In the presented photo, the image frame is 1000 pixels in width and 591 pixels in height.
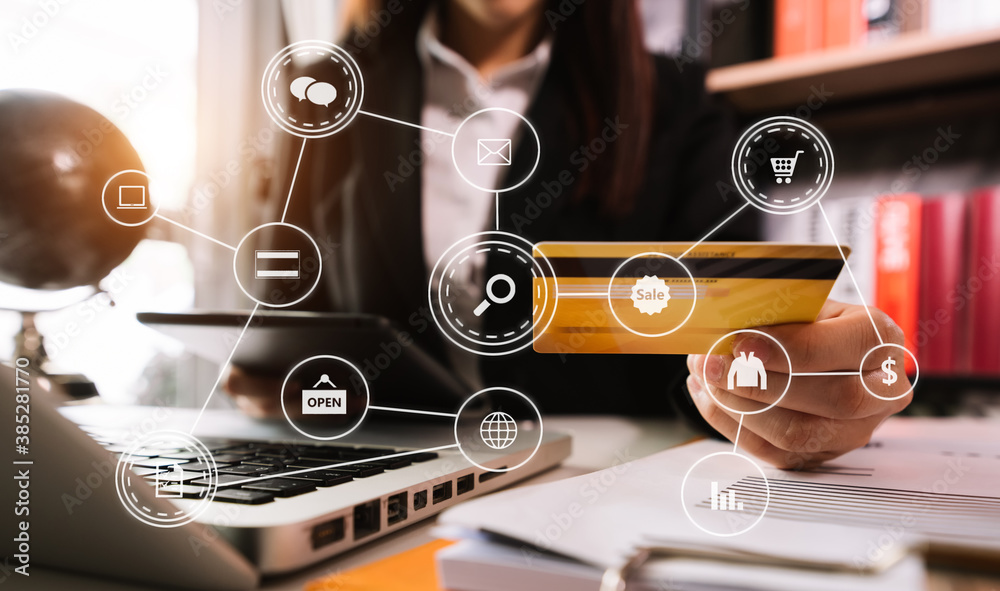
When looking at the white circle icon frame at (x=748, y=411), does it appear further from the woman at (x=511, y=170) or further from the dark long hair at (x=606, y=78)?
the dark long hair at (x=606, y=78)

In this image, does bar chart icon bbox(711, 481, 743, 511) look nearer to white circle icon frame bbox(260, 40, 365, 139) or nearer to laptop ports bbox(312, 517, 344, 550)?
laptop ports bbox(312, 517, 344, 550)

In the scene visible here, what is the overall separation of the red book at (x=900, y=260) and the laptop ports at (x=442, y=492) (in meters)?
0.77

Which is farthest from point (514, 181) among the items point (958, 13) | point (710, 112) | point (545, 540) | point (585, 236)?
point (958, 13)

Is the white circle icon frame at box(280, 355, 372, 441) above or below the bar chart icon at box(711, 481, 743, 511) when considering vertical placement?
above

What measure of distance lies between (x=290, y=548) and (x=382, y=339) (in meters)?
0.19

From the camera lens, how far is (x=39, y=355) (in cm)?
36

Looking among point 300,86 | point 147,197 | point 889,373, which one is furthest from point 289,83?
point 889,373

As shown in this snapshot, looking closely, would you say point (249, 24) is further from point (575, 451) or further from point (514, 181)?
point (575, 451)

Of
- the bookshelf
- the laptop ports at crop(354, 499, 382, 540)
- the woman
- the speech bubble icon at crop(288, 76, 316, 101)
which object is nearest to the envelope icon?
the woman

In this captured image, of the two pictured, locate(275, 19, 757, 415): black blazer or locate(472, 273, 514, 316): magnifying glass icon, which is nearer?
locate(472, 273, 514, 316): magnifying glass icon

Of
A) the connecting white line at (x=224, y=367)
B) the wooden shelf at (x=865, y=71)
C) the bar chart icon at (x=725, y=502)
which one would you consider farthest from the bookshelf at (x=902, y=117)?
the connecting white line at (x=224, y=367)

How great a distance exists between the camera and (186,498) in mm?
260

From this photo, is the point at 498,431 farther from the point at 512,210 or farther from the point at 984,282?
the point at 984,282

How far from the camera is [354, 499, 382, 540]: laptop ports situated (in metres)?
0.27
